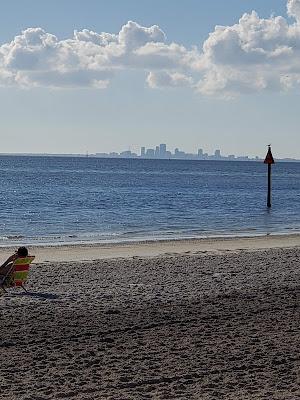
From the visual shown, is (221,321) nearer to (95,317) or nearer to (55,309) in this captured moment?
(95,317)

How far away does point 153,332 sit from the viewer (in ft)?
36.7

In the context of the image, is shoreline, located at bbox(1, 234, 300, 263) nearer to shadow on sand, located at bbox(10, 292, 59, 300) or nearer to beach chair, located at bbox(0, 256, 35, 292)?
beach chair, located at bbox(0, 256, 35, 292)

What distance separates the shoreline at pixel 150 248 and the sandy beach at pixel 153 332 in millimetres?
3328

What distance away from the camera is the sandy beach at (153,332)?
861 centimetres

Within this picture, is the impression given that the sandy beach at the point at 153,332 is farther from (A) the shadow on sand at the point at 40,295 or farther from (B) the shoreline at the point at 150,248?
(B) the shoreline at the point at 150,248

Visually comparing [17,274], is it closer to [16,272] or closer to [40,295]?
[16,272]

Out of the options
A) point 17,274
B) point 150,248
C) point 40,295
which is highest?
point 17,274

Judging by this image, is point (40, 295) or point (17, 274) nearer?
point (40, 295)

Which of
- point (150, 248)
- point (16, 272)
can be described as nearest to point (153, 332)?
point (16, 272)

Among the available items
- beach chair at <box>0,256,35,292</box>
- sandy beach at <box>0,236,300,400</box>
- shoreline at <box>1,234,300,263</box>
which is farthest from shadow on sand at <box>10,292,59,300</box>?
shoreline at <box>1,234,300,263</box>

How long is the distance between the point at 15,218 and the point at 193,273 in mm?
25014

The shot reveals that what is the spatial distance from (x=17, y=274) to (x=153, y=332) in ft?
14.2

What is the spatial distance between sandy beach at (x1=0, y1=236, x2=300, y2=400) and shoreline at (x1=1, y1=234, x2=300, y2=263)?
333 centimetres

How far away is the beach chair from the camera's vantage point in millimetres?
14547
